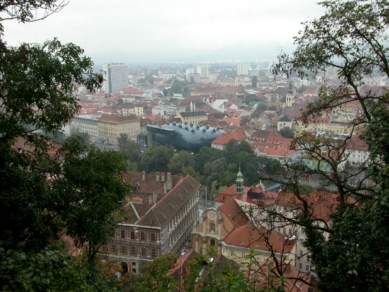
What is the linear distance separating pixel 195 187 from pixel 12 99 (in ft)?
62.3

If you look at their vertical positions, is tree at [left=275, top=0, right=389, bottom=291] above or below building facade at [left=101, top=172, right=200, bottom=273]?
above

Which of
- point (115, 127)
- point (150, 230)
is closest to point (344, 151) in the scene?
point (150, 230)

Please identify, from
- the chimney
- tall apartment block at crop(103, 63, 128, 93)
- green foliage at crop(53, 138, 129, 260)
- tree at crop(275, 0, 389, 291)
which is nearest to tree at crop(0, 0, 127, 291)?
green foliage at crop(53, 138, 129, 260)

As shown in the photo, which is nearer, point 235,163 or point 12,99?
point 12,99

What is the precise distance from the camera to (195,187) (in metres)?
24.7

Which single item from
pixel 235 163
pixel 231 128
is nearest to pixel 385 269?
pixel 235 163

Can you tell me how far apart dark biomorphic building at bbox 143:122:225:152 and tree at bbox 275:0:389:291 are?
1369 inches

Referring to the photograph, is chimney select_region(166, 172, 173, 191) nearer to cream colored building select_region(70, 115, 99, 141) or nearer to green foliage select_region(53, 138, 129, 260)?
green foliage select_region(53, 138, 129, 260)

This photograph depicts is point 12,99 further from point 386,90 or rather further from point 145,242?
point 145,242

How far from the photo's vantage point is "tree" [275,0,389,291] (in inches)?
191

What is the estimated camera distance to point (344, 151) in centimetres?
629

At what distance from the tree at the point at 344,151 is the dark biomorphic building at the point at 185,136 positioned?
114 ft

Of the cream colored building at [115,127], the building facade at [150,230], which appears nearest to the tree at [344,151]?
the building facade at [150,230]

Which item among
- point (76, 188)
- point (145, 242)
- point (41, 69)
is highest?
point (41, 69)
